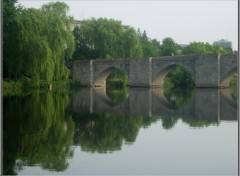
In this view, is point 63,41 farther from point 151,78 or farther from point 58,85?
point 151,78

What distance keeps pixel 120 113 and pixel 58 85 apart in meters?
20.2

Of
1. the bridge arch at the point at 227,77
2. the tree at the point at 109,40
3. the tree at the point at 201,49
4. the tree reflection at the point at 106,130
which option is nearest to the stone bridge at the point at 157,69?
the bridge arch at the point at 227,77

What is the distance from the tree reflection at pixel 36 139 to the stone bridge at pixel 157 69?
22.5 m

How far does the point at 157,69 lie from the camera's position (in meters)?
40.8

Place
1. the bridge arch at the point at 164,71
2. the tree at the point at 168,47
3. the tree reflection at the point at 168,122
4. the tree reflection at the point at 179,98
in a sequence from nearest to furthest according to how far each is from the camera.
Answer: the tree reflection at the point at 168,122 < the tree reflection at the point at 179,98 < the bridge arch at the point at 164,71 < the tree at the point at 168,47

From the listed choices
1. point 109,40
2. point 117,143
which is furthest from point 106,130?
point 109,40

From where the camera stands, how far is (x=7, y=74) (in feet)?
99.7

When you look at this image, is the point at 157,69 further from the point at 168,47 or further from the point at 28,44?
the point at 168,47

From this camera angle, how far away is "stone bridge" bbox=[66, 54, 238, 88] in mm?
36438

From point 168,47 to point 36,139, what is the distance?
164 feet

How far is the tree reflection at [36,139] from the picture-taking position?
805 cm

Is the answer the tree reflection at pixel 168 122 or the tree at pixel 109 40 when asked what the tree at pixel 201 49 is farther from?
the tree reflection at pixel 168 122

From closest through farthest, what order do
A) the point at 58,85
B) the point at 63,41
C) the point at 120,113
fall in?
the point at 120,113
the point at 63,41
the point at 58,85

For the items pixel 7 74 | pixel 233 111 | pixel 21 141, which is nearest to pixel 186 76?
pixel 7 74
